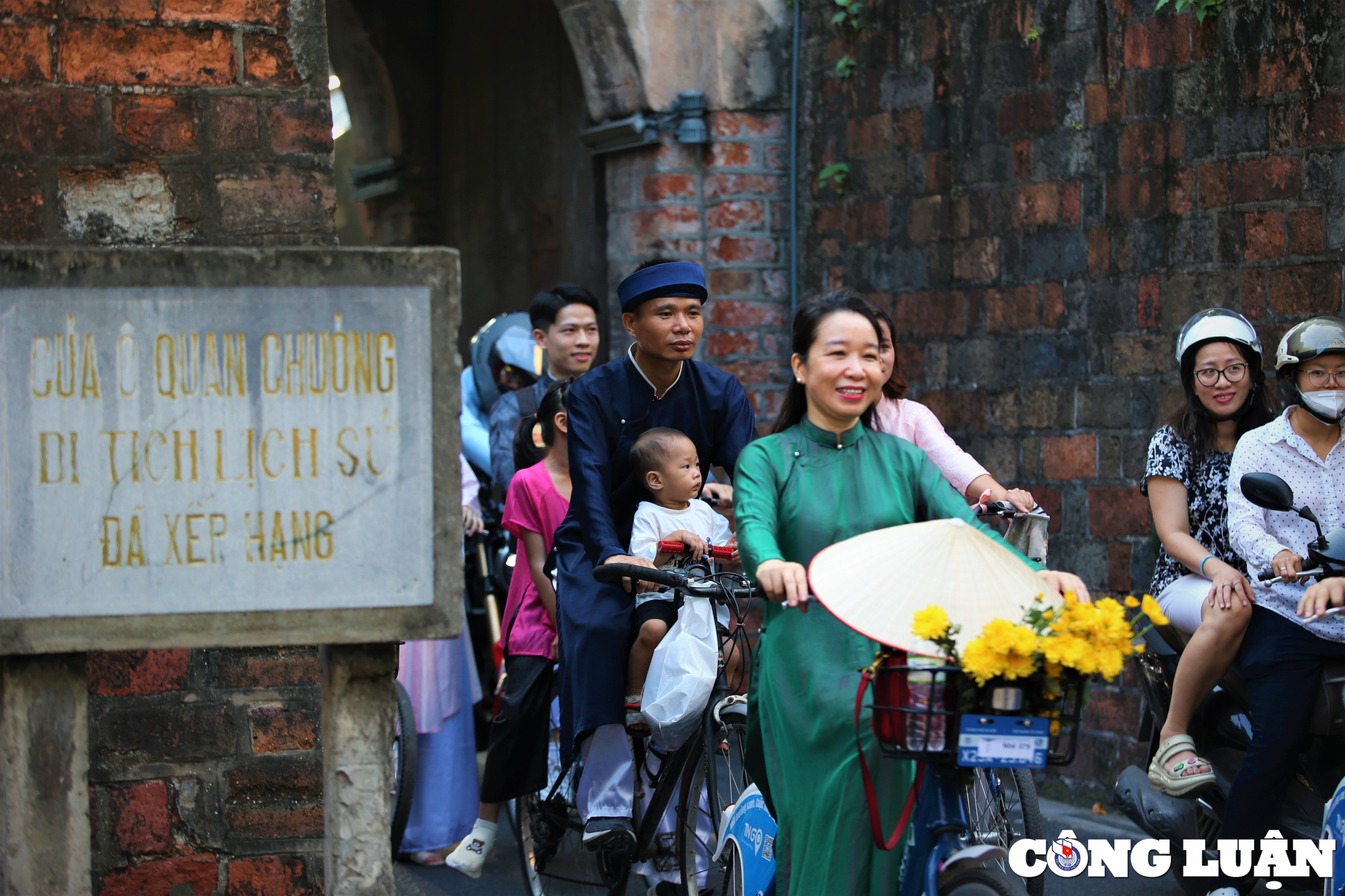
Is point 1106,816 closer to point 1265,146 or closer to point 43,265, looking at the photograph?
point 1265,146

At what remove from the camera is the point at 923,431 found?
453 cm

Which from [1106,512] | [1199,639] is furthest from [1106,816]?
[1199,639]

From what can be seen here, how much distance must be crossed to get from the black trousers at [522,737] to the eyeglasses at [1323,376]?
100 inches

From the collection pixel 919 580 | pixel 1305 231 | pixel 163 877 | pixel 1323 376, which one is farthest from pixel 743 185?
pixel 919 580

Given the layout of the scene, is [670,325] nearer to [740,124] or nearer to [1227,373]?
[1227,373]

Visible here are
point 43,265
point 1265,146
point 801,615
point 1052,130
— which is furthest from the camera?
point 1052,130

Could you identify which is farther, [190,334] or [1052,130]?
[1052,130]

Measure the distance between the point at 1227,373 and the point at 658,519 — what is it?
1.96 metres

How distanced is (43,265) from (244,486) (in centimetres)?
54

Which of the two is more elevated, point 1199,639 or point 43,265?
point 43,265

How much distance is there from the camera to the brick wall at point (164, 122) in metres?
3.69

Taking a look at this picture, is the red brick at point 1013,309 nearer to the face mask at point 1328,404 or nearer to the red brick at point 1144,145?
the red brick at point 1144,145

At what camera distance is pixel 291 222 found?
3848 mm

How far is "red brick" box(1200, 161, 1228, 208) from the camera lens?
607 cm
